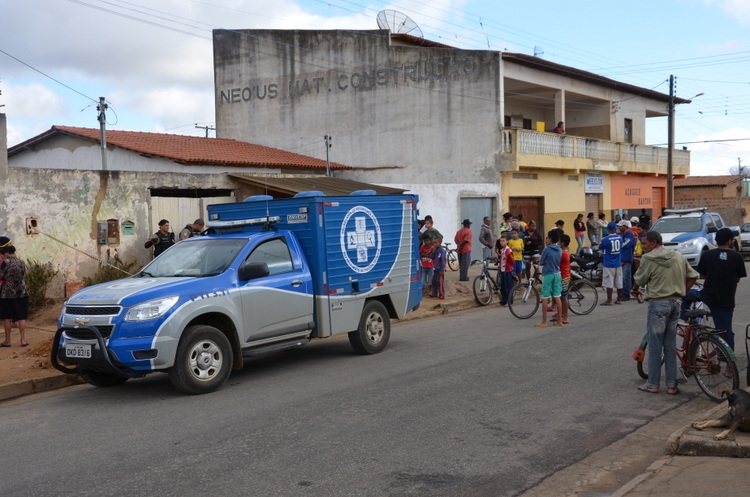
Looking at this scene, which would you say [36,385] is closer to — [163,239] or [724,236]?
[163,239]

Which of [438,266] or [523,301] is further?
[438,266]

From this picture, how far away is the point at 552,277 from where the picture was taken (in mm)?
13453

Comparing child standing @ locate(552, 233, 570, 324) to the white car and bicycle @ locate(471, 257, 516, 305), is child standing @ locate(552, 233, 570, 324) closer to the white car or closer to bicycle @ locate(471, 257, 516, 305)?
bicycle @ locate(471, 257, 516, 305)

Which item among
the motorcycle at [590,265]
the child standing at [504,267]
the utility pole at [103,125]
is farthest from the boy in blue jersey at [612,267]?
the utility pole at [103,125]

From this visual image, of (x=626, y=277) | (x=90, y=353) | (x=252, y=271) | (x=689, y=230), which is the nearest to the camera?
(x=90, y=353)

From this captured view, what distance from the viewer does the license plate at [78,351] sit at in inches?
331

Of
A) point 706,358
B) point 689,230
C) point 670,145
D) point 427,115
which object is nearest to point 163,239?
point 706,358

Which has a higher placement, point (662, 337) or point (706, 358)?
point (662, 337)

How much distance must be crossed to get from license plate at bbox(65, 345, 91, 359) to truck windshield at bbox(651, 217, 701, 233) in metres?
18.7

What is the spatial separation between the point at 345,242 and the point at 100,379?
3697 millimetres

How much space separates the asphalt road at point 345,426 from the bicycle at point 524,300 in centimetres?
325

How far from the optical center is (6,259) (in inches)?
460

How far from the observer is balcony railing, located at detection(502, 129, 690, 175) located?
28.1 meters

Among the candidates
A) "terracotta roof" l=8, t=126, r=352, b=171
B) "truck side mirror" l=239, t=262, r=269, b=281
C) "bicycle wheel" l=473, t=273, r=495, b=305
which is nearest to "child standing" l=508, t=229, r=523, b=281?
"bicycle wheel" l=473, t=273, r=495, b=305
